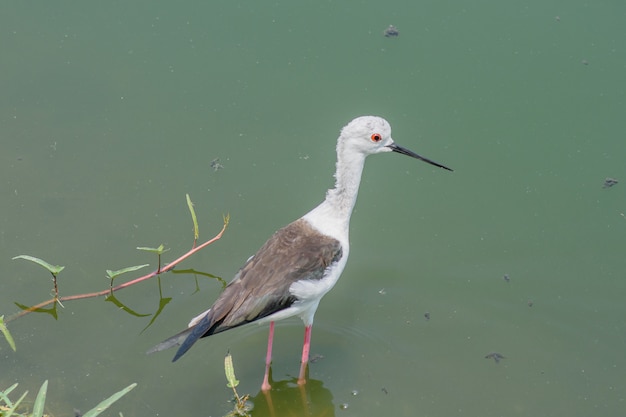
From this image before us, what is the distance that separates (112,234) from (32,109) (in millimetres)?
1394

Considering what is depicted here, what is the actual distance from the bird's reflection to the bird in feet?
0.18

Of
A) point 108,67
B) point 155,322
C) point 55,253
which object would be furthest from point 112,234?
point 108,67

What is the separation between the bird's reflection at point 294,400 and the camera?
5.02 meters

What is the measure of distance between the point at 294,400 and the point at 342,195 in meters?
1.20

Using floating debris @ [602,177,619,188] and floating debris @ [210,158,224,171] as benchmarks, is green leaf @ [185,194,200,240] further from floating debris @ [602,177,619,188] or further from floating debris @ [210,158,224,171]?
floating debris @ [602,177,619,188]

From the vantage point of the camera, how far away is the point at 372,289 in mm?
5508

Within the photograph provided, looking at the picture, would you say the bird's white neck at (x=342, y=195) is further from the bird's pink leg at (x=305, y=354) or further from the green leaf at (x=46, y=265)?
the green leaf at (x=46, y=265)

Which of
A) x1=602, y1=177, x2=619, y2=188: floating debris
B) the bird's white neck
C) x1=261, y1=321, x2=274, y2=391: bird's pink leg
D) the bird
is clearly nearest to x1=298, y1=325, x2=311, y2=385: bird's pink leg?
the bird

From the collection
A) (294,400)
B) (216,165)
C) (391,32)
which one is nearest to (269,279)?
(294,400)

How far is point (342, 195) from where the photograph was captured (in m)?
4.98

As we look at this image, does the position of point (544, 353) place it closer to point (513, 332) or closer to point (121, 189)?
point (513, 332)

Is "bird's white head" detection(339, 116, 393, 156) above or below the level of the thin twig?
above

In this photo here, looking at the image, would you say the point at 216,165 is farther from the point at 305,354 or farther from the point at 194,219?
the point at 305,354

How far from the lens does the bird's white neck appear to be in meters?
4.95
